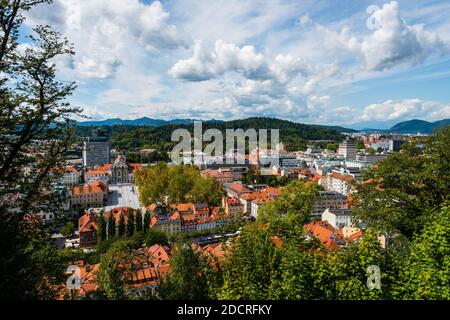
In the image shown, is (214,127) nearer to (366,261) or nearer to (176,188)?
(176,188)

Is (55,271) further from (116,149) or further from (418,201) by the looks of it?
(116,149)

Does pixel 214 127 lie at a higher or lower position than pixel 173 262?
higher

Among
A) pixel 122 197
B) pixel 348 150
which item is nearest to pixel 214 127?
pixel 348 150

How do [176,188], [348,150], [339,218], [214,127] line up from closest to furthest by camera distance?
[339,218]
[176,188]
[348,150]
[214,127]

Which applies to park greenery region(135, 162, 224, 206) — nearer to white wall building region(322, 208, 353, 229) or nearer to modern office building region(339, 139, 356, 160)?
white wall building region(322, 208, 353, 229)

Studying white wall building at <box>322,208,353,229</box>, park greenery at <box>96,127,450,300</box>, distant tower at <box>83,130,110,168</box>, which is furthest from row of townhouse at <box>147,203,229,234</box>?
distant tower at <box>83,130,110,168</box>

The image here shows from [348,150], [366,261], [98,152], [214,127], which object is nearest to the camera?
[366,261]
